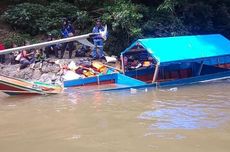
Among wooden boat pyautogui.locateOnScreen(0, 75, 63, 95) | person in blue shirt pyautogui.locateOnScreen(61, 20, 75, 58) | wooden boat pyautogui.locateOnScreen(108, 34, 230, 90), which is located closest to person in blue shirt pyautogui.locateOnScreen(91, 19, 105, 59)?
person in blue shirt pyautogui.locateOnScreen(61, 20, 75, 58)

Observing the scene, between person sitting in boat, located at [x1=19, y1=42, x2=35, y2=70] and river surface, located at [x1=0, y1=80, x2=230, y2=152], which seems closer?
river surface, located at [x1=0, y1=80, x2=230, y2=152]

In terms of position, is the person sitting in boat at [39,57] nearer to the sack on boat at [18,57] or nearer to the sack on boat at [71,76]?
the sack on boat at [18,57]

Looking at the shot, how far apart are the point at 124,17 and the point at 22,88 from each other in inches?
274

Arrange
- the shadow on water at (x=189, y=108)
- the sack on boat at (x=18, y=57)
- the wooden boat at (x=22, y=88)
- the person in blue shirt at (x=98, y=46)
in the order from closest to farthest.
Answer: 1. the shadow on water at (x=189, y=108)
2. the wooden boat at (x=22, y=88)
3. the sack on boat at (x=18, y=57)
4. the person in blue shirt at (x=98, y=46)

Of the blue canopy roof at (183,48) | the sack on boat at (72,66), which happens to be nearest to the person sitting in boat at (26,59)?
the sack on boat at (72,66)

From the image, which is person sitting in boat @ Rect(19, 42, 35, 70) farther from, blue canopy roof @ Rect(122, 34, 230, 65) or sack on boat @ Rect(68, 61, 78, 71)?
blue canopy roof @ Rect(122, 34, 230, 65)

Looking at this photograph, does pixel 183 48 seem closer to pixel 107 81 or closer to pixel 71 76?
pixel 107 81

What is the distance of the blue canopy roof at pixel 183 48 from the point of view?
14.8m

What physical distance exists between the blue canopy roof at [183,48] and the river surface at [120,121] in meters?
1.26

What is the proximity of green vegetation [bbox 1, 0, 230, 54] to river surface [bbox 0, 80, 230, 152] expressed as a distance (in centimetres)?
597

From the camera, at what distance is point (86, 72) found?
15953 mm

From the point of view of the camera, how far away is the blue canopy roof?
1478cm

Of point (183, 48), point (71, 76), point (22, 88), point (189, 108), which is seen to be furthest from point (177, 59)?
point (22, 88)

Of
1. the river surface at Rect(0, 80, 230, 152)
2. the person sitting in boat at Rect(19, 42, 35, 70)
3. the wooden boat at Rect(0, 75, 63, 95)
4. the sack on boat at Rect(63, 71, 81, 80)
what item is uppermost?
the person sitting in boat at Rect(19, 42, 35, 70)
